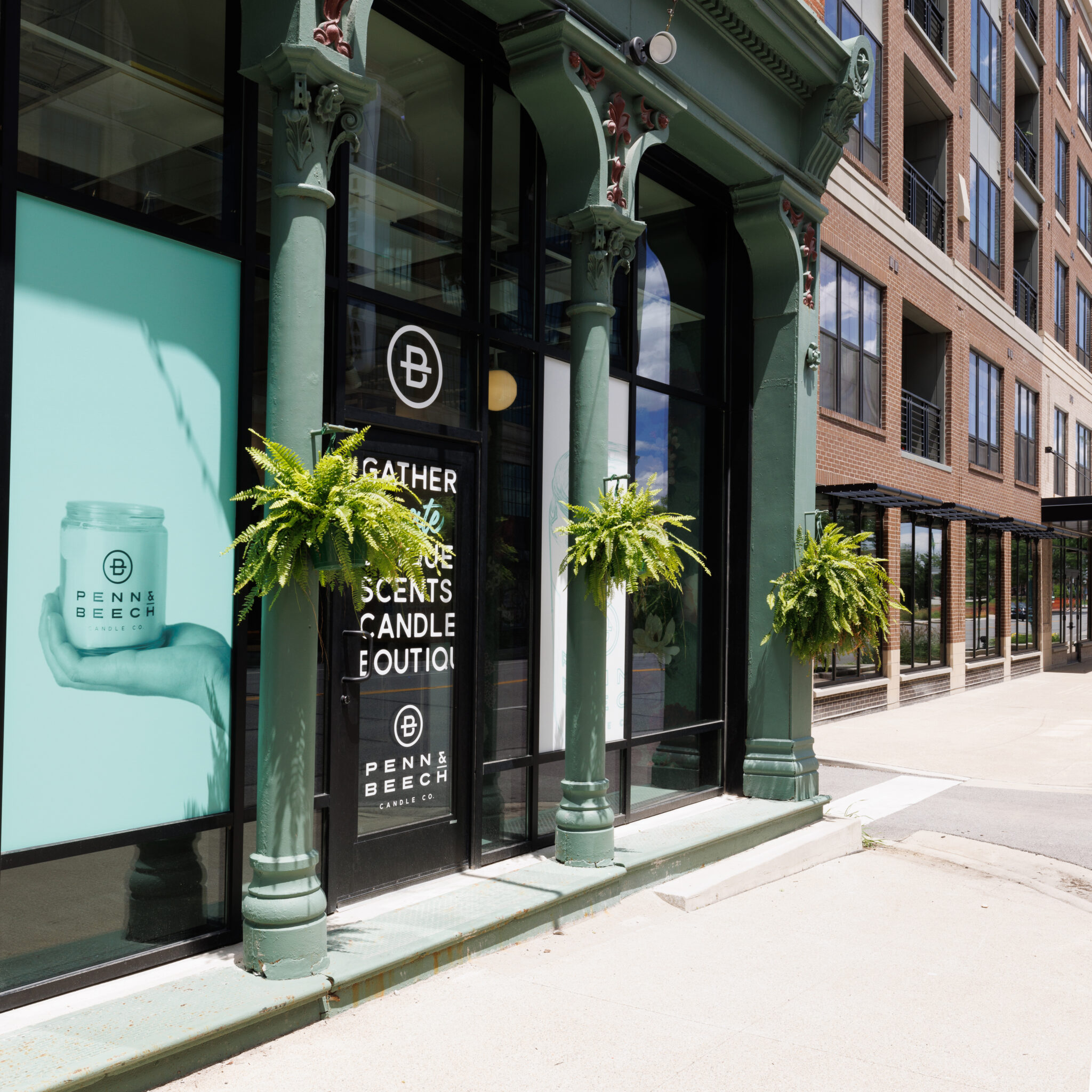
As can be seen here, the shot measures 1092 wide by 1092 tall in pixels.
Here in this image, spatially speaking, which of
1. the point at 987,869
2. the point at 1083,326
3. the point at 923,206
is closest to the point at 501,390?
the point at 987,869

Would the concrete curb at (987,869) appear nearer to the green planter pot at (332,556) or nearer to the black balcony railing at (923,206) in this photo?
the green planter pot at (332,556)

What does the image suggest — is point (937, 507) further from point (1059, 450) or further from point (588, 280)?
point (1059, 450)

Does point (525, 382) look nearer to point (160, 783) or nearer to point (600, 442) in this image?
point (600, 442)

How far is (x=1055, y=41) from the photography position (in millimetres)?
27906

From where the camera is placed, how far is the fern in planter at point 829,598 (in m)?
8.33

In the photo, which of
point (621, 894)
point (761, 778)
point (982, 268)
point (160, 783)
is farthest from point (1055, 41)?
point (160, 783)

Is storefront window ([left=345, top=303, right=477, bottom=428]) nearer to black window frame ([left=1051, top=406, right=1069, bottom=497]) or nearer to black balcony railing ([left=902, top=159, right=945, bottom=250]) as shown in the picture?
black balcony railing ([left=902, top=159, right=945, bottom=250])

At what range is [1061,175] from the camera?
29.2 metres

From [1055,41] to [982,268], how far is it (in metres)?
9.74

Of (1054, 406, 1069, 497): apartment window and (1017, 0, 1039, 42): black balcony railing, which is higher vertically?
(1017, 0, 1039, 42): black balcony railing

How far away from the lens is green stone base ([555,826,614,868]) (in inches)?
254

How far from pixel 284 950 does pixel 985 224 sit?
75.6 feet

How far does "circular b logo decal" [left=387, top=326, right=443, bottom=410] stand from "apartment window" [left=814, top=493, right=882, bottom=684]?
998cm

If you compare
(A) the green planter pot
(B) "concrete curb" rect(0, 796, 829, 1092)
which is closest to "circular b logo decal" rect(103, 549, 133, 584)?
(A) the green planter pot
